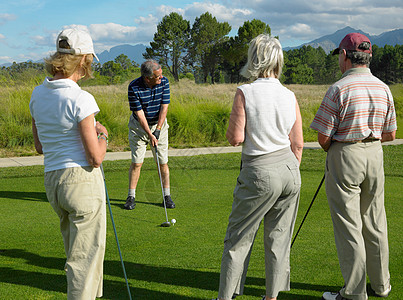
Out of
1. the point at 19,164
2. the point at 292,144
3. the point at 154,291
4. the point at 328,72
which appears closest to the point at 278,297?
the point at 154,291

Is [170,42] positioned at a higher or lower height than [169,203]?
higher

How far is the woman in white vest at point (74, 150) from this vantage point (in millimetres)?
2523

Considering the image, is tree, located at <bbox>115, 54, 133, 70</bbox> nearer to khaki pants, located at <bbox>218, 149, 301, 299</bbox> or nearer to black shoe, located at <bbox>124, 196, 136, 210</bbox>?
black shoe, located at <bbox>124, 196, 136, 210</bbox>

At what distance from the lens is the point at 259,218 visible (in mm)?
2957

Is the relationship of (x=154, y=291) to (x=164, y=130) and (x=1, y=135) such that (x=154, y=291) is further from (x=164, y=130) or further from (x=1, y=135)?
(x=1, y=135)

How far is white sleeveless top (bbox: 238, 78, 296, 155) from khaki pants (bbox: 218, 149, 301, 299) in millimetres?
A: 99

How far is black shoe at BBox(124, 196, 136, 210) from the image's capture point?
19.1 feet

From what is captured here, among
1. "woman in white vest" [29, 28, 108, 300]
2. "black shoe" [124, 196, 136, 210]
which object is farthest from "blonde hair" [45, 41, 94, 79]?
"black shoe" [124, 196, 136, 210]

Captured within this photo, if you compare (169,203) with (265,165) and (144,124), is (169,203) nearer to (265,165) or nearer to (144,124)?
(144,124)

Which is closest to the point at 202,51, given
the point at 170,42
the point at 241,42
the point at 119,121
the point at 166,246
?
the point at 170,42

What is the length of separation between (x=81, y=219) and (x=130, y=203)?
3249 millimetres

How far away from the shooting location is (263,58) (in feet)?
9.37

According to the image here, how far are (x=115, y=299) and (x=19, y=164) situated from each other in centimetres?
714

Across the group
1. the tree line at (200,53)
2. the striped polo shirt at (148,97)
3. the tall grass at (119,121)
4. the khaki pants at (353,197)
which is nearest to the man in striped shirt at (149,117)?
the striped polo shirt at (148,97)
